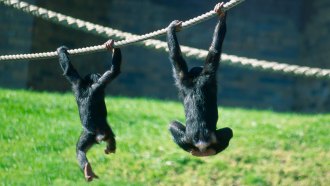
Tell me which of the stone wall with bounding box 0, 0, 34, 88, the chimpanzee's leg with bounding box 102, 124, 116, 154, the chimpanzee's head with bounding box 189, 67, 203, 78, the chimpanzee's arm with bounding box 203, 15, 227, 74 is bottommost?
the stone wall with bounding box 0, 0, 34, 88

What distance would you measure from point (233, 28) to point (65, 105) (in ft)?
19.1

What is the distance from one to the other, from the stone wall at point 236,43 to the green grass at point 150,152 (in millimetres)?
4317

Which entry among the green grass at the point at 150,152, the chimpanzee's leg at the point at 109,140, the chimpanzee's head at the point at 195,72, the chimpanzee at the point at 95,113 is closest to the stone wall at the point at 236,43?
the green grass at the point at 150,152

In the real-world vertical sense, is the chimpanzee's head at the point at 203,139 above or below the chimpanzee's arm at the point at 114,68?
below

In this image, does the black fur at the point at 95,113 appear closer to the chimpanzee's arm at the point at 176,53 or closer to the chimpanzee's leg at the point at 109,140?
the chimpanzee's leg at the point at 109,140

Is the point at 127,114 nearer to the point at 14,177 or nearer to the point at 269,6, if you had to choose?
the point at 14,177

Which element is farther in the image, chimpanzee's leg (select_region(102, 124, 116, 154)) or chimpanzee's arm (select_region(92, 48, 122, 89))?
chimpanzee's leg (select_region(102, 124, 116, 154))

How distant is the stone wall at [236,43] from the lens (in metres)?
17.1

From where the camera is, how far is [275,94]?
696 inches

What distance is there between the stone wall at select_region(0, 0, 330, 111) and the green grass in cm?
432

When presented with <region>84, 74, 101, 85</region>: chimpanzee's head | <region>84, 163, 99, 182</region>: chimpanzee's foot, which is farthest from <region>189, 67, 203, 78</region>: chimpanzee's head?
<region>84, 163, 99, 182</region>: chimpanzee's foot

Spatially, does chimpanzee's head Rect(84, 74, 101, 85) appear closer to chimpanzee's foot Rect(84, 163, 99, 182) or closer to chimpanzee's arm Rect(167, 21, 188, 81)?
chimpanzee's arm Rect(167, 21, 188, 81)

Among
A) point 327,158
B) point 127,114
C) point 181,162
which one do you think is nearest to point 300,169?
point 327,158

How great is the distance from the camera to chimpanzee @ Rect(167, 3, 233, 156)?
300 inches
